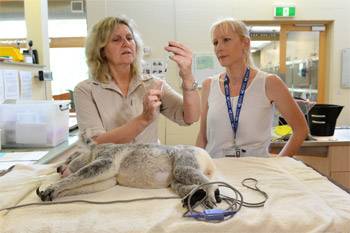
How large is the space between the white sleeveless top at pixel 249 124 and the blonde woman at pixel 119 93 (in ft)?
0.82

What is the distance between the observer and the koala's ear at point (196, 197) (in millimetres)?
830

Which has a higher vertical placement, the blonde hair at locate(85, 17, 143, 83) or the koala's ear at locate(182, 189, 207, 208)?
the blonde hair at locate(85, 17, 143, 83)

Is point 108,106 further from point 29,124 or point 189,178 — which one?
point 29,124

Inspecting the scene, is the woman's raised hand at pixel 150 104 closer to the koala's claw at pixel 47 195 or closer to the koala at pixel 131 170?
the koala at pixel 131 170

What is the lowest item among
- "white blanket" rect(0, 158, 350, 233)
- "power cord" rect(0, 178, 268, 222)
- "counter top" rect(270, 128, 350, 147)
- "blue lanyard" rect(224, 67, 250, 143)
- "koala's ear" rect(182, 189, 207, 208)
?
"counter top" rect(270, 128, 350, 147)

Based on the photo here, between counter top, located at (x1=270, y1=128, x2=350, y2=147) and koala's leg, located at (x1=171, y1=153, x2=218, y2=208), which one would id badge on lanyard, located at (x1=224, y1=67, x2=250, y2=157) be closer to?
koala's leg, located at (x1=171, y1=153, x2=218, y2=208)

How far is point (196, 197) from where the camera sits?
85 cm

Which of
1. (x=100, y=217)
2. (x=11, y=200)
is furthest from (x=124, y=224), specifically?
(x=11, y=200)

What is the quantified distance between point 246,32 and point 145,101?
2.54ft

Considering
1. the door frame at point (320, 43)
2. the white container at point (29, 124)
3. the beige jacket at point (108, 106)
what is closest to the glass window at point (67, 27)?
the door frame at point (320, 43)

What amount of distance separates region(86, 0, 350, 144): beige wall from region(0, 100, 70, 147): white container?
2.65m

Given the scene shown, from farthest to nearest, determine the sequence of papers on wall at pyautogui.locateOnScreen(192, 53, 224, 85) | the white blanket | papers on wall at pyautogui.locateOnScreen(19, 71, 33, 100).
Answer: papers on wall at pyautogui.locateOnScreen(192, 53, 224, 85) < papers on wall at pyautogui.locateOnScreen(19, 71, 33, 100) < the white blanket

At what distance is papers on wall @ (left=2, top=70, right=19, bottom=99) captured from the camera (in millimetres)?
2194

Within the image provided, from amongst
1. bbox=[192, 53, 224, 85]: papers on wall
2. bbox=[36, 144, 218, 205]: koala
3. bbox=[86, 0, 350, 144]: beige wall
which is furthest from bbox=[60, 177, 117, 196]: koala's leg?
bbox=[192, 53, 224, 85]: papers on wall
